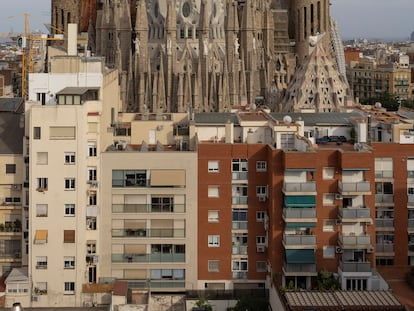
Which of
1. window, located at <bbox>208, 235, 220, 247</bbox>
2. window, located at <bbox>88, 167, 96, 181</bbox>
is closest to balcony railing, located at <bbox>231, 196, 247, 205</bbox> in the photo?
window, located at <bbox>208, 235, 220, 247</bbox>

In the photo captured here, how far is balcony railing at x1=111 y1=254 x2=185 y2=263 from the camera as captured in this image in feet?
94.4

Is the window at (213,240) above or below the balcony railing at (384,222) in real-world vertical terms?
below

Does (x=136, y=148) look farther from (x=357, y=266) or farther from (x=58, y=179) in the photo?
(x=357, y=266)

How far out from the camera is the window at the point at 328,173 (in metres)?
28.0

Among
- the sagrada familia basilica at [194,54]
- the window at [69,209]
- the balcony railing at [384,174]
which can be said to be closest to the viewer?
the window at [69,209]

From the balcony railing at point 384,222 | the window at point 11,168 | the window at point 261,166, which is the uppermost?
the window at point 261,166

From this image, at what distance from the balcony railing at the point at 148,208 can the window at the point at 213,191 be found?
892 mm

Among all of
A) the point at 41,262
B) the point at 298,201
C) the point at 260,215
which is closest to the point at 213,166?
the point at 260,215

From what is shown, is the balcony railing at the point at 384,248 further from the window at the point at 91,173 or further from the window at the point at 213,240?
the window at the point at 91,173

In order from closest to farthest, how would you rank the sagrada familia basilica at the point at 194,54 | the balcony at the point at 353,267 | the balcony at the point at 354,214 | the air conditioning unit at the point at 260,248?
the balcony at the point at 353,267 → the balcony at the point at 354,214 → the air conditioning unit at the point at 260,248 → the sagrada familia basilica at the point at 194,54

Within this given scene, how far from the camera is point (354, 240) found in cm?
2755

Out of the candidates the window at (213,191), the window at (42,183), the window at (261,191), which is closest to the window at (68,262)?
the window at (42,183)

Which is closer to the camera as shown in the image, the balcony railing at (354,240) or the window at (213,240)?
the balcony railing at (354,240)

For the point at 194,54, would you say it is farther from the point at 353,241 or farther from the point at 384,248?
the point at 353,241
